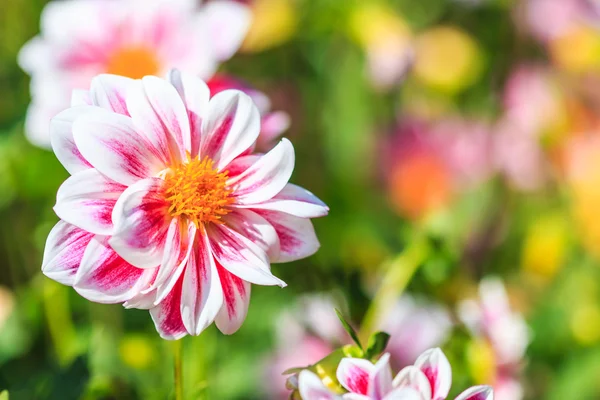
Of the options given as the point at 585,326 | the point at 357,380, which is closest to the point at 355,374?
the point at 357,380

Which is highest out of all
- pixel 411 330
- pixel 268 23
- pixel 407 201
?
pixel 268 23

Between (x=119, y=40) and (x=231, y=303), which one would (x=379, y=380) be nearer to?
(x=231, y=303)

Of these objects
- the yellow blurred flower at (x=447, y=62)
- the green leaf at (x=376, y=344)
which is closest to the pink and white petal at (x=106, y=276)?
the green leaf at (x=376, y=344)

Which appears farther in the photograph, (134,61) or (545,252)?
(545,252)

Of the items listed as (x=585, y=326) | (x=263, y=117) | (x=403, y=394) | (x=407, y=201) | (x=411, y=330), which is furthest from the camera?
(x=407, y=201)

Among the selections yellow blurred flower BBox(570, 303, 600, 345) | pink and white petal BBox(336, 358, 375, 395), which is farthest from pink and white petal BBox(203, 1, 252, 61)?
yellow blurred flower BBox(570, 303, 600, 345)

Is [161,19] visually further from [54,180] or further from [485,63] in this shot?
[485,63]

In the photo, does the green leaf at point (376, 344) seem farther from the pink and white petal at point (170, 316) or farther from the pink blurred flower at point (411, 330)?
the pink blurred flower at point (411, 330)
